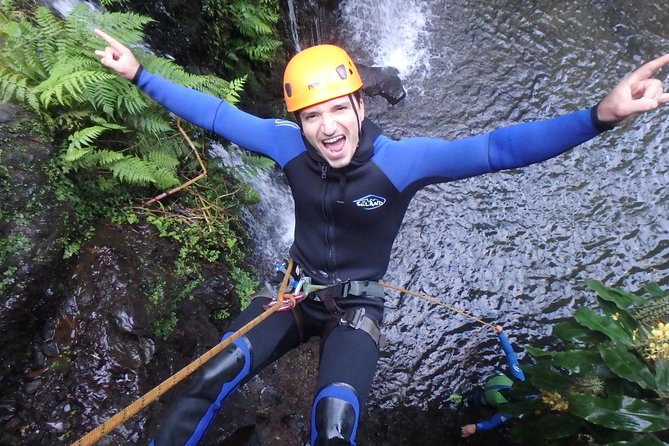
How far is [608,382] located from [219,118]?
3426mm

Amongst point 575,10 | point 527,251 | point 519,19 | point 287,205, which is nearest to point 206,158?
point 287,205

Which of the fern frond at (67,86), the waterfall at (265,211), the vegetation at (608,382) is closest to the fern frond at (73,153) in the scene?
the fern frond at (67,86)

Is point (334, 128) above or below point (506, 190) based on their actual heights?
below

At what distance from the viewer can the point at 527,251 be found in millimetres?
5750

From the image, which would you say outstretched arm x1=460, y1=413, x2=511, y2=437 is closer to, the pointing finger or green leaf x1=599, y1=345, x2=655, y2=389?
green leaf x1=599, y1=345, x2=655, y2=389

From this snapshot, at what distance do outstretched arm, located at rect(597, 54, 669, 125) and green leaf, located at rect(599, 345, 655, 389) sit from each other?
1894mm

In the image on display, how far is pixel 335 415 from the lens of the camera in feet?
8.59

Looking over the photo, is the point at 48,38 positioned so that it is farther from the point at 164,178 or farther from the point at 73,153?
the point at 164,178

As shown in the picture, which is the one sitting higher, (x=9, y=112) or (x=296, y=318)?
(x=9, y=112)

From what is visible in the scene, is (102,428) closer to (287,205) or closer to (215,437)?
(215,437)

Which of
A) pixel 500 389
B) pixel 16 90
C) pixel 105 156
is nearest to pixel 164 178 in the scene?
→ pixel 105 156

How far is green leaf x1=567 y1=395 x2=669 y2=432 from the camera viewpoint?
9.58 ft

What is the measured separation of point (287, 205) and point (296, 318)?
2.84 meters

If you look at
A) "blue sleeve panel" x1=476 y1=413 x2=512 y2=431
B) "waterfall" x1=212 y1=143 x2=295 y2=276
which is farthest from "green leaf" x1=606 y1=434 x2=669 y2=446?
"waterfall" x1=212 y1=143 x2=295 y2=276
